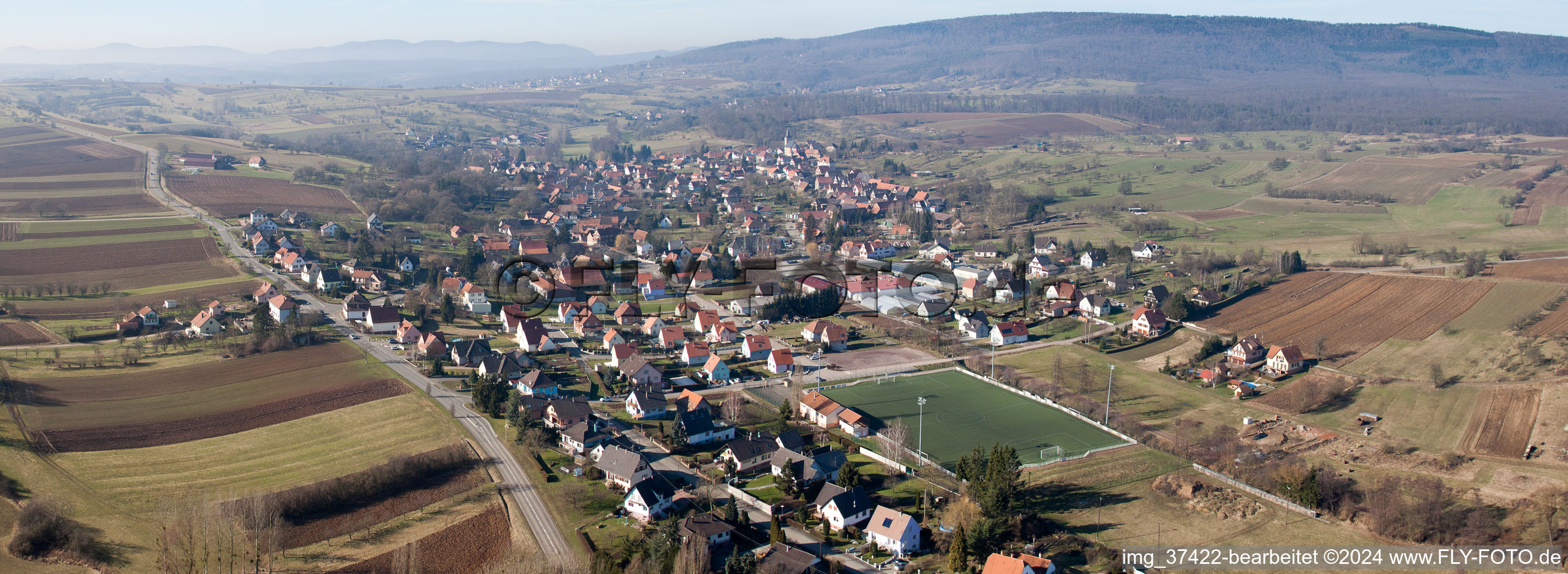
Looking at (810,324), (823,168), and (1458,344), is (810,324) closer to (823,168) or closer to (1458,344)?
(1458,344)

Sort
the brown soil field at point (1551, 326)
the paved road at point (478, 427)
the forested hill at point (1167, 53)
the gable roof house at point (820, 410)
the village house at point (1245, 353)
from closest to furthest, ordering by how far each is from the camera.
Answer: the paved road at point (478, 427), the gable roof house at point (820, 410), the brown soil field at point (1551, 326), the village house at point (1245, 353), the forested hill at point (1167, 53)

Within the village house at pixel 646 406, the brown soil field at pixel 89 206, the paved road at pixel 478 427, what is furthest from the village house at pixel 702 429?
the brown soil field at pixel 89 206

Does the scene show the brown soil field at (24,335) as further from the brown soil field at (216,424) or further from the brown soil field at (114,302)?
the brown soil field at (216,424)

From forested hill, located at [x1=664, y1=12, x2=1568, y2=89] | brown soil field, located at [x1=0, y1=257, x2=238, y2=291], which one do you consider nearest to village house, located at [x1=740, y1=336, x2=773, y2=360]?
brown soil field, located at [x1=0, y1=257, x2=238, y2=291]

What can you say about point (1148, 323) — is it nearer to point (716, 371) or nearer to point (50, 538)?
point (716, 371)

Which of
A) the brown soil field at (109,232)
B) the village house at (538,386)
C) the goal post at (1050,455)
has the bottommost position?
the goal post at (1050,455)

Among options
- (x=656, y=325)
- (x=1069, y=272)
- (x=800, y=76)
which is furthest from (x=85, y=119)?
(x=800, y=76)

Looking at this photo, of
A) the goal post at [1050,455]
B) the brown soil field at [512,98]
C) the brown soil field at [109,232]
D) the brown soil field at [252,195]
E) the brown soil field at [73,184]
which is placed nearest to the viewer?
the goal post at [1050,455]
